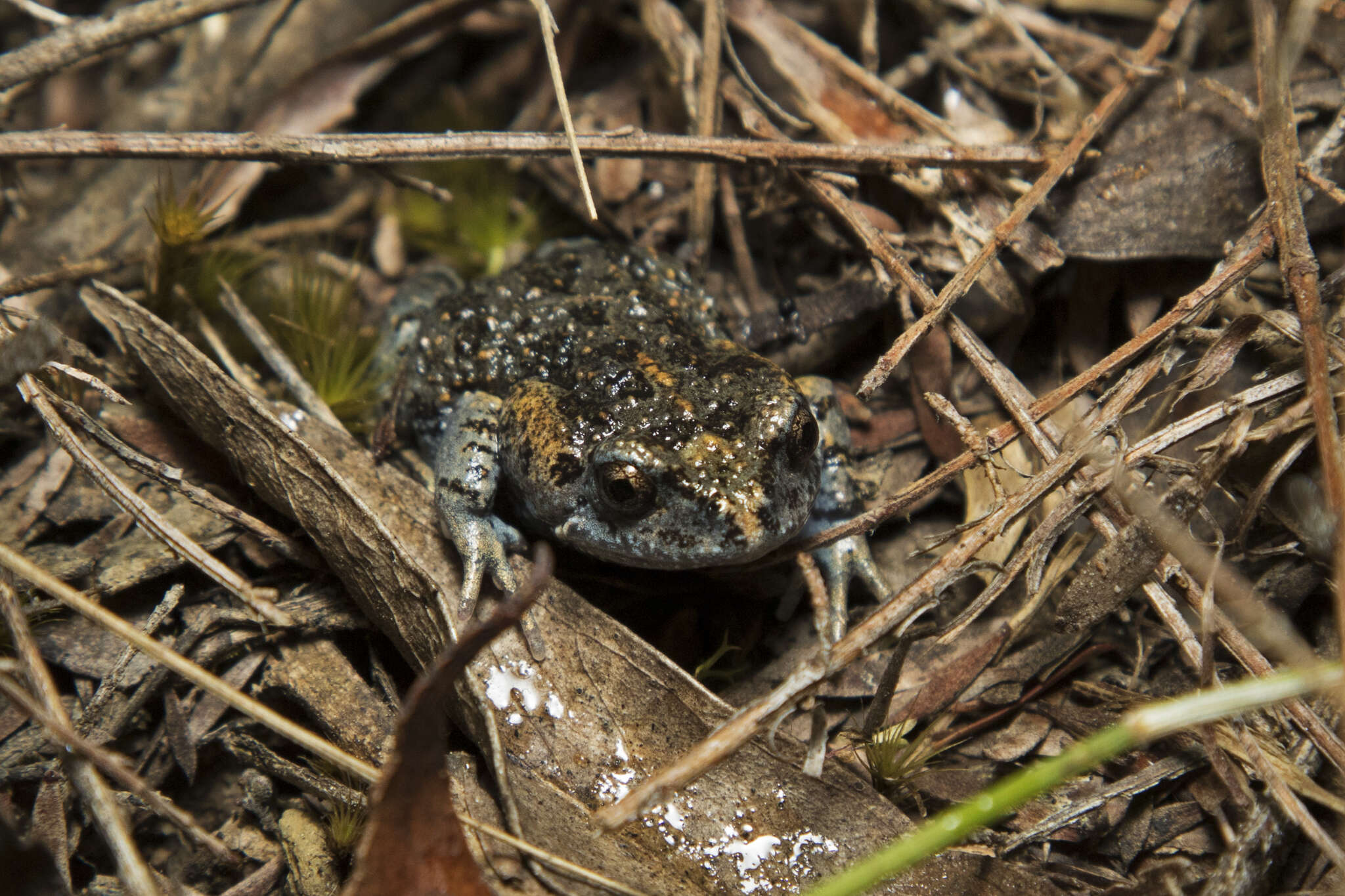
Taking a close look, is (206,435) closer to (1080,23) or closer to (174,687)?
(174,687)

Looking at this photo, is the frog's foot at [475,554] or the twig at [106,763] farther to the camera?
the frog's foot at [475,554]

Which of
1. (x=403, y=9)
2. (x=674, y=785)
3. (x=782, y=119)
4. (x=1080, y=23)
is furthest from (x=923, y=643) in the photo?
(x=403, y=9)

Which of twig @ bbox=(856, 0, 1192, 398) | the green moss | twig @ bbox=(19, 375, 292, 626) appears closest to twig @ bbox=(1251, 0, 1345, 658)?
twig @ bbox=(856, 0, 1192, 398)

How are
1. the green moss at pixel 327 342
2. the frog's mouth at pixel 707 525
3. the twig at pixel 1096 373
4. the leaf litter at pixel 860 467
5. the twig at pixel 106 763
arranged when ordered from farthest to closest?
the green moss at pixel 327 342, the twig at pixel 1096 373, the frog's mouth at pixel 707 525, the leaf litter at pixel 860 467, the twig at pixel 106 763

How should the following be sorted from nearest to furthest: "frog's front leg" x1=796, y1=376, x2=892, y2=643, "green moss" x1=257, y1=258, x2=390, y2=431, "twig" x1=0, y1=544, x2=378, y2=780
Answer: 1. "twig" x1=0, y1=544, x2=378, y2=780
2. "frog's front leg" x1=796, y1=376, x2=892, y2=643
3. "green moss" x1=257, y1=258, x2=390, y2=431

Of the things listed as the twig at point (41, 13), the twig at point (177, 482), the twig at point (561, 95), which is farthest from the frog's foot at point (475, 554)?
the twig at point (41, 13)

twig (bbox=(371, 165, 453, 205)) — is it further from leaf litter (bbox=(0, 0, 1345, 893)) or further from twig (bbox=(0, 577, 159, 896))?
twig (bbox=(0, 577, 159, 896))

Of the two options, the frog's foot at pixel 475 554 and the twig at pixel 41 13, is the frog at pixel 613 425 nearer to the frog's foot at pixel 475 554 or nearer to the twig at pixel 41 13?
the frog's foot at pixel 475 554
